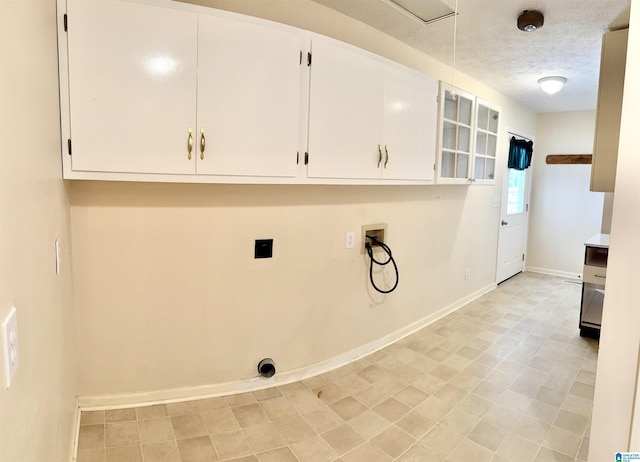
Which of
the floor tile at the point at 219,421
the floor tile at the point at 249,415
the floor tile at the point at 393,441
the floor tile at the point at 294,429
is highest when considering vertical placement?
the floor tile at the point at 219,421

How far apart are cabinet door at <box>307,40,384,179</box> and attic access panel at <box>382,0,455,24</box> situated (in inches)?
15.7

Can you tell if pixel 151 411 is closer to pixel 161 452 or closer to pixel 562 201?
pixel 161 452

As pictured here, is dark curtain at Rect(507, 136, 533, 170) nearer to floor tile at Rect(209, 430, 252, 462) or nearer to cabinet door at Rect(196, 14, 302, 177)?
cabinet door at Rect(196, 14, 302, 177)

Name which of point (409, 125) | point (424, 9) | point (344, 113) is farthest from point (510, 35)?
point (344, 113)

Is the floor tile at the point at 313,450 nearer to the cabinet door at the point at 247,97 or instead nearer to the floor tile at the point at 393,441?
the floor tile at the point at 393,441

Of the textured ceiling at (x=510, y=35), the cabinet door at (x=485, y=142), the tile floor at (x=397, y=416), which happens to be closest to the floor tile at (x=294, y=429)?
the tile floor at (x=397, y=416)

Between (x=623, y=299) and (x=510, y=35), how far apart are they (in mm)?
2318

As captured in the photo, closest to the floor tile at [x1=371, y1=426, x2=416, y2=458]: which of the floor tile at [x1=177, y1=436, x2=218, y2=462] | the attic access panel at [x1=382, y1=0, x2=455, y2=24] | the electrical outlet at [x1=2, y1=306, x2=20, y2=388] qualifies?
the floor tile at [x1=177, y1=436, x2=218, y2=462]

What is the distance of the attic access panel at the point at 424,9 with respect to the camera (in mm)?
2338

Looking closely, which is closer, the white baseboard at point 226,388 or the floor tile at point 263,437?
the floor tile at point 263,437

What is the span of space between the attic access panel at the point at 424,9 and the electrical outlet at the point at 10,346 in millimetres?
2508

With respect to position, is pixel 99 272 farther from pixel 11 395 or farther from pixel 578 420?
pixel 578 420

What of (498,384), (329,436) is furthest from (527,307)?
(329,436)

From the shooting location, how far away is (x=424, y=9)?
7.99ft
